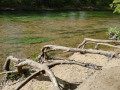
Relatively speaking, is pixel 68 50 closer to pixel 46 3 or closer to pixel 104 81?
pixel 104 81

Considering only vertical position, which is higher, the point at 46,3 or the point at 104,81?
the point at 46,3

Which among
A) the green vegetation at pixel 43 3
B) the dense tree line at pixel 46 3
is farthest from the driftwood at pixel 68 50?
the dense tree line at pixel 46 3

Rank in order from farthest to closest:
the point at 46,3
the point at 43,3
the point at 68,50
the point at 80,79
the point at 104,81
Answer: the point at 46,3
the point at 43,3
the point at 80,79
the point at 68,50
the point at 104,81

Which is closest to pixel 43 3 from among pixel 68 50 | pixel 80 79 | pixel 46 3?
pixel 46 3

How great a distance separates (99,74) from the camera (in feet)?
15.6

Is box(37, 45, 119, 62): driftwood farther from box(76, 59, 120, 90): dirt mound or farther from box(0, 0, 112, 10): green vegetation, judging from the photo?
box(0, 0, 112, 10): green vegetation

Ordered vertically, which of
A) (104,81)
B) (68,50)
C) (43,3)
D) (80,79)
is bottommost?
(80,79)

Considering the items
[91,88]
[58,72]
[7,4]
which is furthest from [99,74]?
[7,4]

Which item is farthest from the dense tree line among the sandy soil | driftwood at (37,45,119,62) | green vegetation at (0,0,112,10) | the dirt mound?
the dirt mound

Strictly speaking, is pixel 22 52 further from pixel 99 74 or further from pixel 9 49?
pixel 99 74

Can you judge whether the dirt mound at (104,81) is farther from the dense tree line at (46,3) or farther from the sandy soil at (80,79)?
the dense tree line at (46,3)

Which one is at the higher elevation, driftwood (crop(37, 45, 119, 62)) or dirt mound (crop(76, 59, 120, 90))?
driftwood (crop(37, 45, 119, 62))

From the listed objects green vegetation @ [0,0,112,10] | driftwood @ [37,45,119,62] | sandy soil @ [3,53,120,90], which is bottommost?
sandy soil @ [3,53,120,90]

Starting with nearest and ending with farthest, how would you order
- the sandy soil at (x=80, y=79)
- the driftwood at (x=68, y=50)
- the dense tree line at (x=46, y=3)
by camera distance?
1. the sandy soil at (x=80, y=79)
2. the driftwood at (x=68, y=50)
3. the dense tree line at (x=46, y=3)
